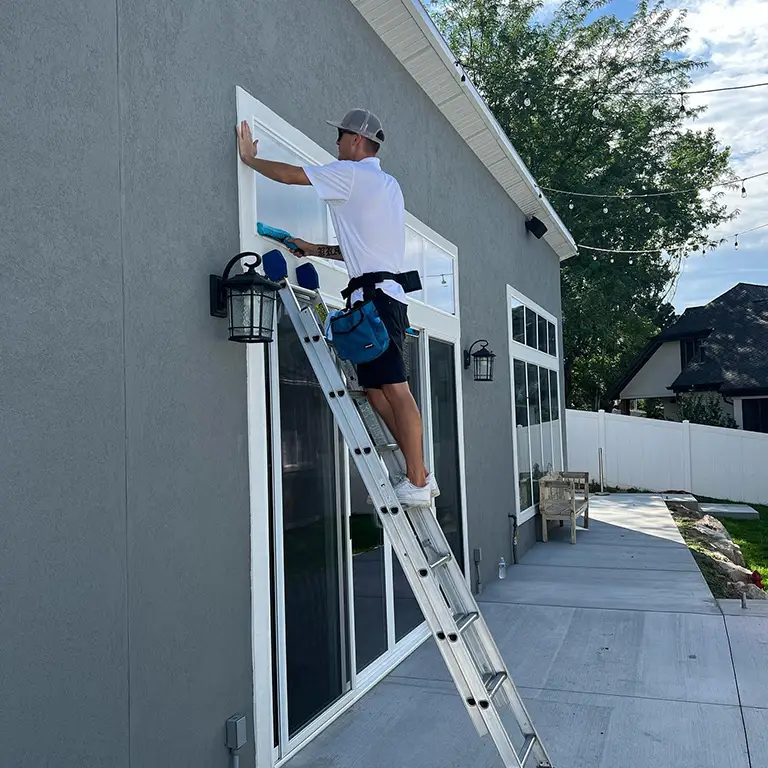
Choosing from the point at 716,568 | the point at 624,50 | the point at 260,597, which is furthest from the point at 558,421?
the point at 624,50

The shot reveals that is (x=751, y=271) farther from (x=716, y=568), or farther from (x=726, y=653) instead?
(x=726, y=653)

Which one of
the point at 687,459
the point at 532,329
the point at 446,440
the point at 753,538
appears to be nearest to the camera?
the point at 446,440

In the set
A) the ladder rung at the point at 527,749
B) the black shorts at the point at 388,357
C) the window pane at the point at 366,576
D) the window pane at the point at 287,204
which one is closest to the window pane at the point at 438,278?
the window pane at the point at 287,204

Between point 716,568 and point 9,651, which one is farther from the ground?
point 9,651

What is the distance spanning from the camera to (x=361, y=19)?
545 centimetres

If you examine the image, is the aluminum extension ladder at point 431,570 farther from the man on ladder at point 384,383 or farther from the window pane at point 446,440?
the window pane at point 446,440

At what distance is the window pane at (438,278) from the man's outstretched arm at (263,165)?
302cm

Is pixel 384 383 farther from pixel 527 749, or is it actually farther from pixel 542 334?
pixel 542 334

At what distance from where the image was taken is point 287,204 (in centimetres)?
439

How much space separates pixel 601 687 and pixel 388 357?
2.93 meters

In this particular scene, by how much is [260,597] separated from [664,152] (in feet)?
77.2

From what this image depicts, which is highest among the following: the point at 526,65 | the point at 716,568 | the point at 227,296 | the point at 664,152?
the point at 526,65

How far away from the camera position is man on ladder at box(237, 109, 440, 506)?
3.60 meters

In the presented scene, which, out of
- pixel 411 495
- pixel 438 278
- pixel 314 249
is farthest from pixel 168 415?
pixel 438 278
